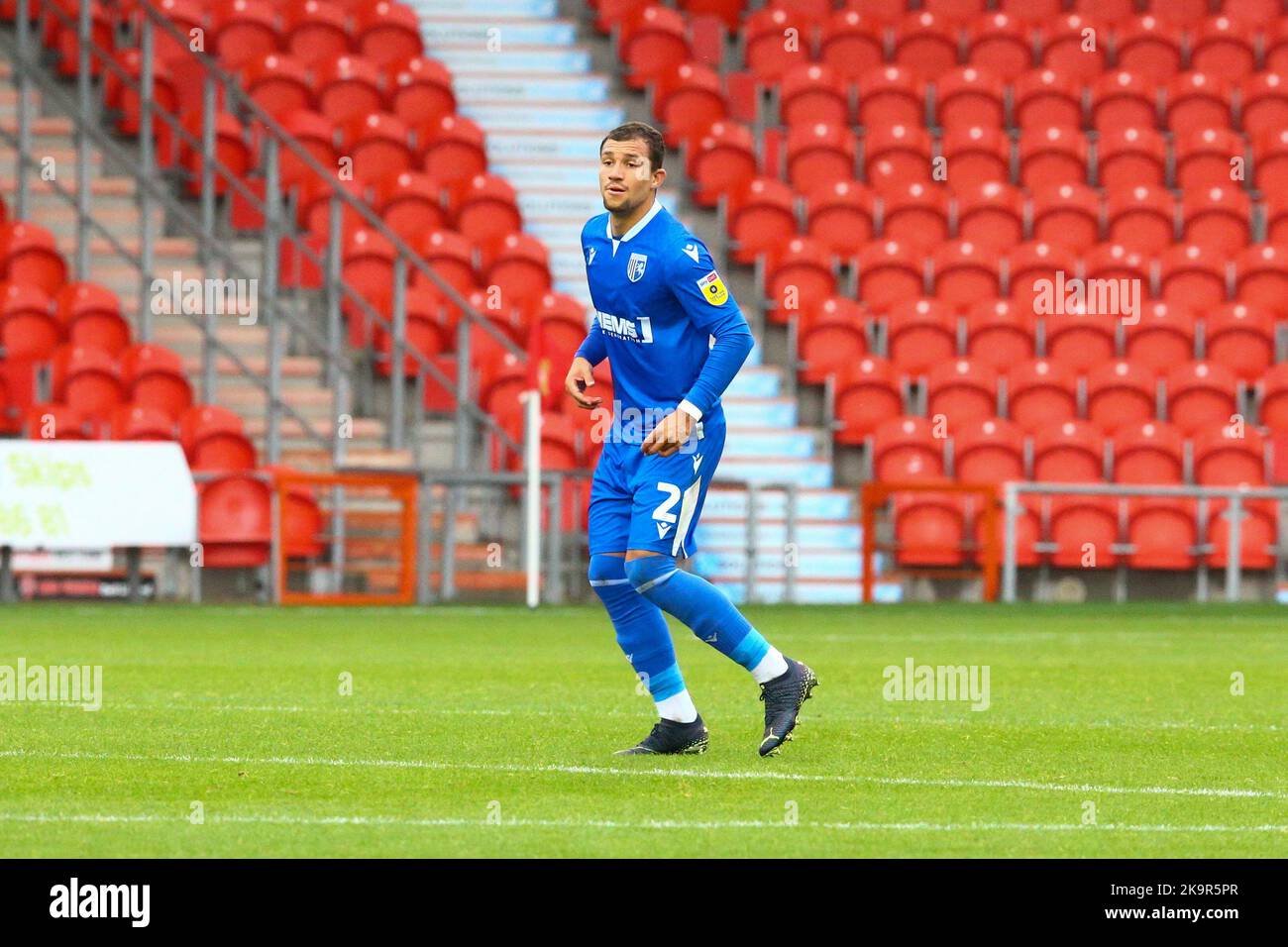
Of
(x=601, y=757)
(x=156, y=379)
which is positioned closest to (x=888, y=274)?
(x=156, y=379)

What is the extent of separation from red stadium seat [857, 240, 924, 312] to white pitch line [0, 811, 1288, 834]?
15.8 meters

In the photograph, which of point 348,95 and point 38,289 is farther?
point 348,95

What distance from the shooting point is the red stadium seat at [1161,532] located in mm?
19141

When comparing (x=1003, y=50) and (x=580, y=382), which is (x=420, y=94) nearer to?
(x=1003, y=50)

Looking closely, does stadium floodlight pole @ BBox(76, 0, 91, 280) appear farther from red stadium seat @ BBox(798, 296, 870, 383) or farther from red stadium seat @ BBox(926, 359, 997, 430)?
red stadium seat @ BBox(926, 359, 997, 430)

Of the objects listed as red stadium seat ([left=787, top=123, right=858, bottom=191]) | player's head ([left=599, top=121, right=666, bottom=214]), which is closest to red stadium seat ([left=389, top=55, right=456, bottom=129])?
red stadium seat ([left=787, top=123, right=858, bottom=191])

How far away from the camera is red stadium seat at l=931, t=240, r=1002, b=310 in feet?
70.9

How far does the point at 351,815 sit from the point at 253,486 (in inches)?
480

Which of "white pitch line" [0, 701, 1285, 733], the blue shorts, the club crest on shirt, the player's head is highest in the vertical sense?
the player's head

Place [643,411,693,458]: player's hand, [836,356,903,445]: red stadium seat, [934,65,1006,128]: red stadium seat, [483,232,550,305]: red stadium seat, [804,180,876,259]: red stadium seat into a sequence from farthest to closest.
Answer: [934,65,1006,128]: red stadium seat
[804,180,876,259]: red stadium seat
[483,232,550,305]: red stadium seat
[836,356,903,445]: red stadium seat
[643,411,693,458]: player's hand

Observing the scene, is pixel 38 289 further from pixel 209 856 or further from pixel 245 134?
pixel 209 856
